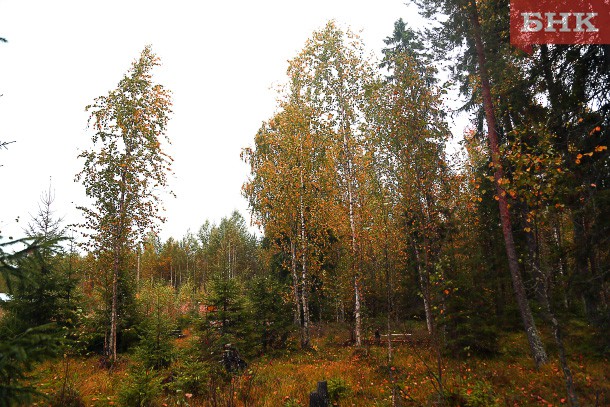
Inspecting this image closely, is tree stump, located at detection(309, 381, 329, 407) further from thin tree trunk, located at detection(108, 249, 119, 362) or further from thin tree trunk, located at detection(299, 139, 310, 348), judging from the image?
thin tree trunk, located at detection(108, 249, 119, 362)

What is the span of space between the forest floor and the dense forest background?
0.09 metres

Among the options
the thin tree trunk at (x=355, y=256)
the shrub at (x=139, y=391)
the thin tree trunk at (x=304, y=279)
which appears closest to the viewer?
the shrub at (x=139, y=391)

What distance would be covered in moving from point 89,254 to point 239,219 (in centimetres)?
3757

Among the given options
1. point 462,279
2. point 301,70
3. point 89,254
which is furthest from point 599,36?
point 89,254

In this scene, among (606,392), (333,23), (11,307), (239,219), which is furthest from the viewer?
(239,219)

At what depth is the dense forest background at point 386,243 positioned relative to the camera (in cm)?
691

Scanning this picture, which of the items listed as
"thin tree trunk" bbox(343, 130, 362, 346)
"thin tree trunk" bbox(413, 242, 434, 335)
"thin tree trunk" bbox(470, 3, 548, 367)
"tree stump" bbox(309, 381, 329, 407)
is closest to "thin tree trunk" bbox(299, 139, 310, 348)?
"thin tree trunk" bbox(343, 130, 362, 346)

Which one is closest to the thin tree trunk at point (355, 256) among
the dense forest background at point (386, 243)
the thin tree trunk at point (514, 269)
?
the dense forest background at point (386, 243)

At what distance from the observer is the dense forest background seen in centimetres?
691

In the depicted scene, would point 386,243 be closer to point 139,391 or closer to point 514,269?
point 514,269

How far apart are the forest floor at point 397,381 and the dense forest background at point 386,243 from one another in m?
0.09

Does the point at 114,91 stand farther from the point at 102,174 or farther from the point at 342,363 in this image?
the point at 342,363

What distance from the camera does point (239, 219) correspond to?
50125mm

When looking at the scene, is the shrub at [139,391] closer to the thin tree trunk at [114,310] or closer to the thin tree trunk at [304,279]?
the thin tree trunk at [114,310]
